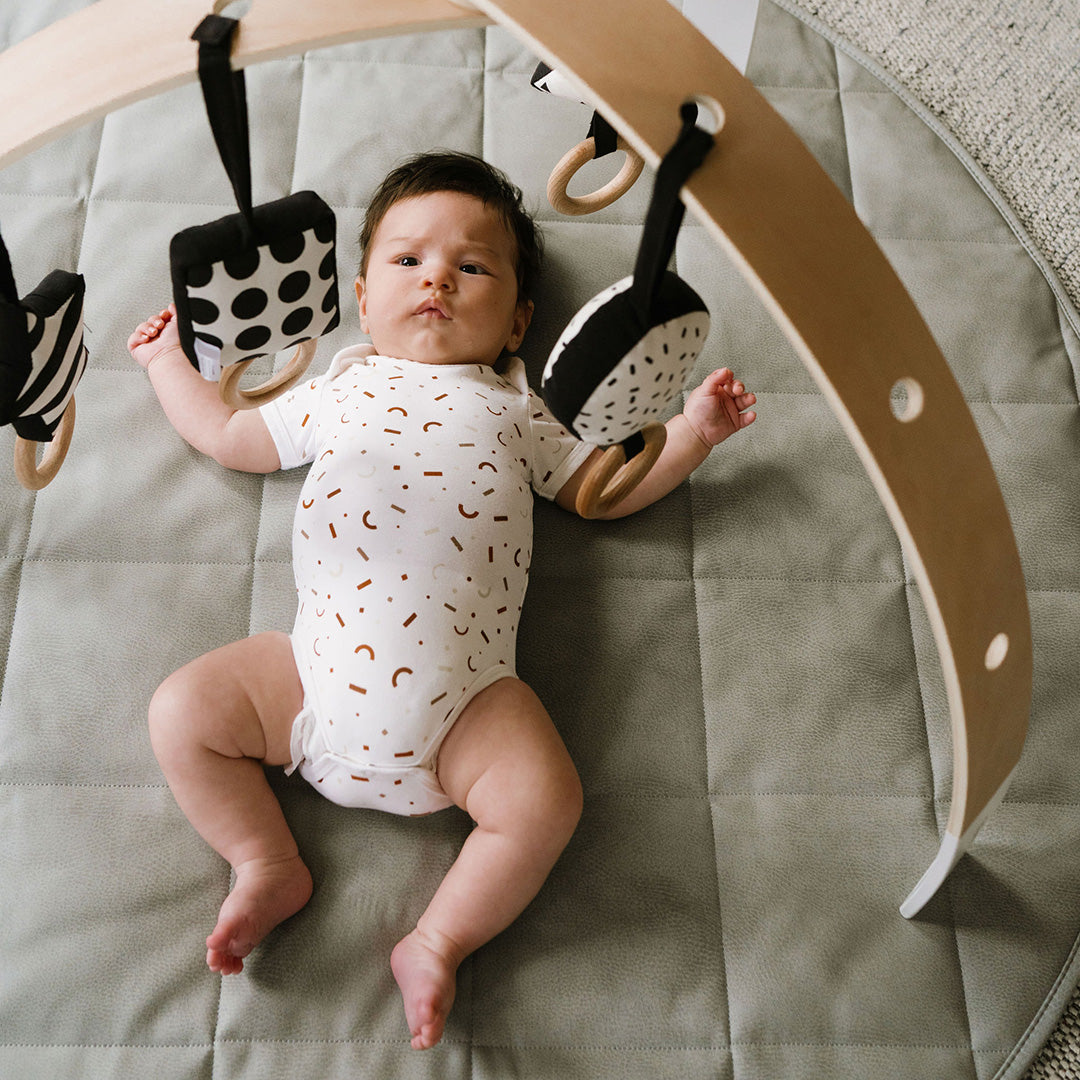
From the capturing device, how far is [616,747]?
100cm

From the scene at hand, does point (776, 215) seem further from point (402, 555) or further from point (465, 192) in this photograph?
point (465, 192)

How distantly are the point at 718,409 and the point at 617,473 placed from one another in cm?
23

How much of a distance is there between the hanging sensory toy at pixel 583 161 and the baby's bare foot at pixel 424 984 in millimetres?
663

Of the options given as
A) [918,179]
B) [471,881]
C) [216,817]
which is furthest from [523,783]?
[918,179]

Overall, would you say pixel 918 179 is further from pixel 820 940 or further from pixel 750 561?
pixel 820 940

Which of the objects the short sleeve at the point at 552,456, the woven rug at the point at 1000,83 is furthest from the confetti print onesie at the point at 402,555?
the woven rug at the point at 1000,83

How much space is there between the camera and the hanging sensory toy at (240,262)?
0.63 metres

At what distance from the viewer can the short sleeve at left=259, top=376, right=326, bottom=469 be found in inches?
42.7

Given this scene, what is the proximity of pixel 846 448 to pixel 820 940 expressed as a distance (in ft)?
1.85

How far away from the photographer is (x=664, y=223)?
580 millimetres

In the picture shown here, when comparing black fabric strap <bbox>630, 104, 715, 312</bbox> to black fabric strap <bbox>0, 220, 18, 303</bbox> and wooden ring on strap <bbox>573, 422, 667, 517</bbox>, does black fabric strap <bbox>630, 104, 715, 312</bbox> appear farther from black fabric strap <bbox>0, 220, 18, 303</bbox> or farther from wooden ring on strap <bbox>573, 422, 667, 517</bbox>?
black fabric strap <bbox>0, 220, 18, 303</bbox>

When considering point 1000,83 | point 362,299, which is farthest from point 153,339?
point 1000,83

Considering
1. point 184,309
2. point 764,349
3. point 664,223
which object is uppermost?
point 664,223

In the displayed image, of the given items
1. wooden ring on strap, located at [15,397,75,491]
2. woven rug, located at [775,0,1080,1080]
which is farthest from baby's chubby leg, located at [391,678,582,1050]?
woven rug, located at [775,0,1080,1080]
